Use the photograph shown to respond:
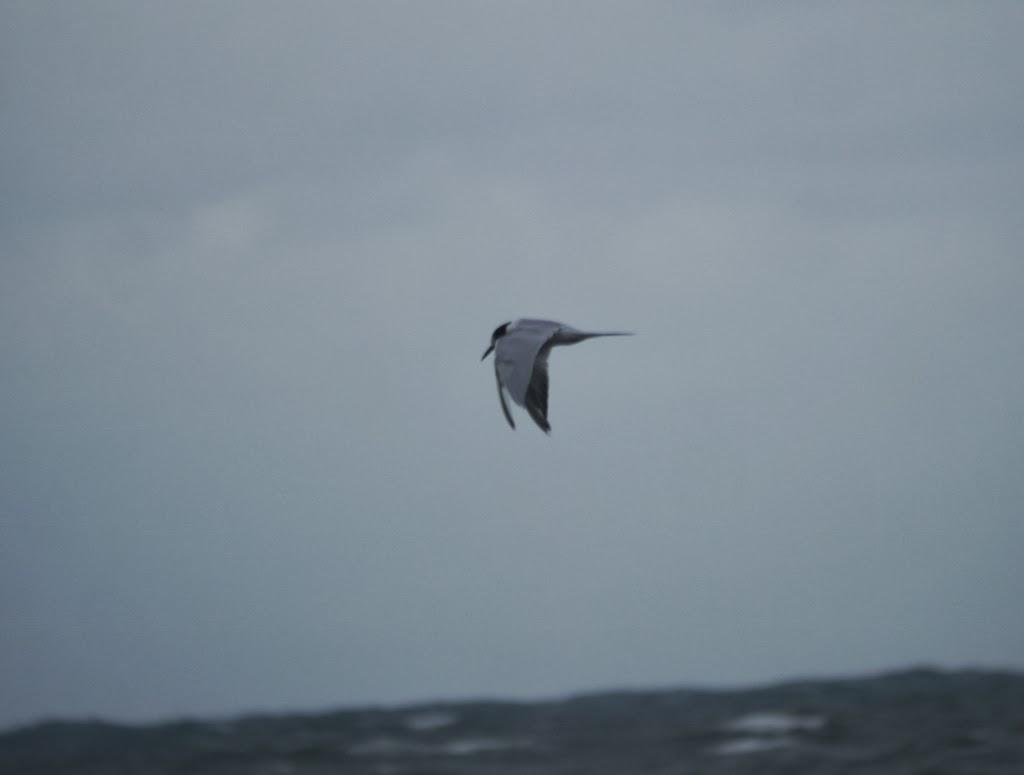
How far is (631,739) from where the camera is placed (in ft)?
89.2

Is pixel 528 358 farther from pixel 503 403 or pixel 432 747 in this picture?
pixel 432 747

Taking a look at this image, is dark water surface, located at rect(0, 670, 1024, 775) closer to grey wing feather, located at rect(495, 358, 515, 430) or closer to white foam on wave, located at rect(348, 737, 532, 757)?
white foam on wave, located at rect(348, 737, 532, 757)

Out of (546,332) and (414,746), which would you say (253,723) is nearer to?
(414,746)

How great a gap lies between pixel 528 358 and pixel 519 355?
0.50 ft

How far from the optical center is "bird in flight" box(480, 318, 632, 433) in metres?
14.8

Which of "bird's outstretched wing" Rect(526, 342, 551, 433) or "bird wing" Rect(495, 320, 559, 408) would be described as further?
"bird's outstretched wing" Rect(526, 342, 551, 433)

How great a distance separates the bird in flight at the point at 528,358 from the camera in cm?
1484

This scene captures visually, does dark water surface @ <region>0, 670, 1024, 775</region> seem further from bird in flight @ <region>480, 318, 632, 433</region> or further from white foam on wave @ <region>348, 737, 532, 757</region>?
bird in flight @ <region>480, 318, 632, 433</region>

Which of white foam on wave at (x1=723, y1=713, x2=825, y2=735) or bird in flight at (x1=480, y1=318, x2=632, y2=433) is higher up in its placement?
bird in flight at (x1=480, y1=318, x2=632, y2=433)

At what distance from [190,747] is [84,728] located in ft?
12.3

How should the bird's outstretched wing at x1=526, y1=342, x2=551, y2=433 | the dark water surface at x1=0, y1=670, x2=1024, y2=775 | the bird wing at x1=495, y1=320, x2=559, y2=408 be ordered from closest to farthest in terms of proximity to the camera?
the bird wing at x1=495, y1=320, x2=559, y2=408
the bird's outstretched wing at x1=526, y1=342, x2=551, y2=433
the dark water surface at x1=0, y1=670, x2=1024, y2=775

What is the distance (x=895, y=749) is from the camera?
25016 millimetres

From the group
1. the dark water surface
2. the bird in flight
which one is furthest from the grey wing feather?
the dark water surface

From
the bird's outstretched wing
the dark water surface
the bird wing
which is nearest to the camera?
the bird wing
